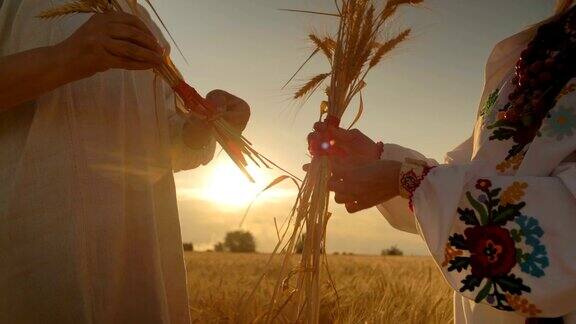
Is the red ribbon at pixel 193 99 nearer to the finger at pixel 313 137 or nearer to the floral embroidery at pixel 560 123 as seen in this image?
the finger at pixel 313 137

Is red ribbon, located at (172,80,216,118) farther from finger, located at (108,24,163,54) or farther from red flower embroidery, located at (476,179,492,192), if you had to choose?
red flower embroidery, located at (476,179,492,192)

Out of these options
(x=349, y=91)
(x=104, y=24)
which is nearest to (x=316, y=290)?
(x=349, y=91)

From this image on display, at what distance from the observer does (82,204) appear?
1366 mm

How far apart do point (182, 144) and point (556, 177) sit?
109 centimetres

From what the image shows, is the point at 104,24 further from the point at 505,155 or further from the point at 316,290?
the point at 505,155

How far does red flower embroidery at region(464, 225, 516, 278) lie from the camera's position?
126cm

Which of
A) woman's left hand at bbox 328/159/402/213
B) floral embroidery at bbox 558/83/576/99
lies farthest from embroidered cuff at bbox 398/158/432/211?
floral embroidery at bbox 558/83/576/99

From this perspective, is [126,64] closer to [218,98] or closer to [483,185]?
[218,98]

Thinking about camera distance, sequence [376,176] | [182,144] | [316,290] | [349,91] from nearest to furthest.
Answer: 1. [376,176]
2. [316,290]
3. [349,91]
4. [182,144]

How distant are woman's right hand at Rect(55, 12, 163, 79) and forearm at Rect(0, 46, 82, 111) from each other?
0.6 inches

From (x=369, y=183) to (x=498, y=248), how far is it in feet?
1.10

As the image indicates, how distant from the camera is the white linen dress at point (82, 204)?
1.32 meters

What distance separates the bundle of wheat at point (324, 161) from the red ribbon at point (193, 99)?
0.32 metres

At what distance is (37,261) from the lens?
1318mm
